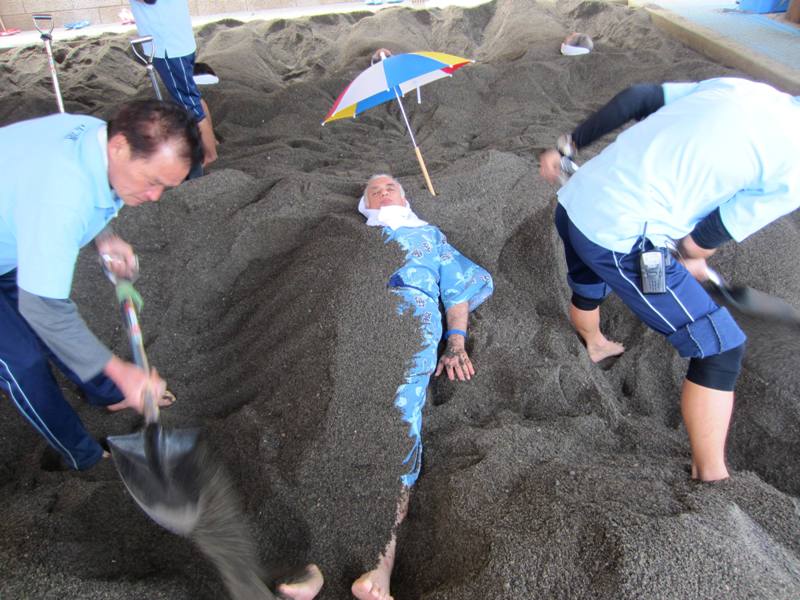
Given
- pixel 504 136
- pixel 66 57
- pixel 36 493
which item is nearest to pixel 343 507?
pixel 36 493

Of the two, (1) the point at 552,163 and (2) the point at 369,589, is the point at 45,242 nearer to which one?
(2) the point at 369,589

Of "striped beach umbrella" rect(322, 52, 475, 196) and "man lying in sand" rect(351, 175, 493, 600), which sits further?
"striped beach umbrella" rect(322, 52, 475, 196)

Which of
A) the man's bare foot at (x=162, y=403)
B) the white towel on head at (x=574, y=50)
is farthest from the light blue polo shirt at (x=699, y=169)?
the white towel on head at (x=574, y=50)

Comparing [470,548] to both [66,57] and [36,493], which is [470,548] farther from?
[66,57]

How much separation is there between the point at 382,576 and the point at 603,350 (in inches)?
49.7

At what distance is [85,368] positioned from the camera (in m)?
1.35

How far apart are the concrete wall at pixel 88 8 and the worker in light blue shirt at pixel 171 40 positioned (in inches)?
237

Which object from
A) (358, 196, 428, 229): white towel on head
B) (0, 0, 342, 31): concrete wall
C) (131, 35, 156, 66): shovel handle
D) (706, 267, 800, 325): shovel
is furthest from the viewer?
(0, 0, 342, 31): concrete wall

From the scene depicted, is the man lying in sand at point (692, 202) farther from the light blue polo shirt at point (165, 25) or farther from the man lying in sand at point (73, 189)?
the light blue polo shirt at point (165, 25)

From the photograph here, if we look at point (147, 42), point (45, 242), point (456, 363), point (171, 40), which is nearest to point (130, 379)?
point (45, 242)

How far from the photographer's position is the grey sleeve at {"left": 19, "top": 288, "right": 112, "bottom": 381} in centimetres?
125

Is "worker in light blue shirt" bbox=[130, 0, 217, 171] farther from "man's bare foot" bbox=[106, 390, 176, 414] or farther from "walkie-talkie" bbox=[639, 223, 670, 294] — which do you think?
"walkie-talkie" bbox=[639, 223, 670, 294]

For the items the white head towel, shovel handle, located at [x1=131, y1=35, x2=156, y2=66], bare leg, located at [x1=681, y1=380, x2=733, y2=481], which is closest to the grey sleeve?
bare leg, located at [x1=681, y1=380, x2=733, y2=481]

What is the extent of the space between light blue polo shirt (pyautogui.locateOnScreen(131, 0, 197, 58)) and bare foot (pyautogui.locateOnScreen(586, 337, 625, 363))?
2.94 metres
